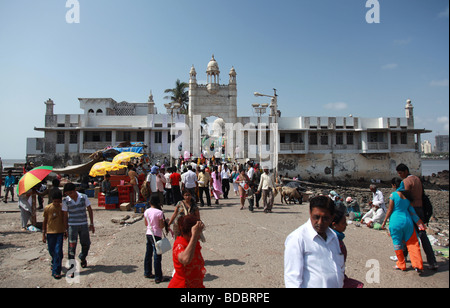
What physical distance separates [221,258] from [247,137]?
2659 centimetres

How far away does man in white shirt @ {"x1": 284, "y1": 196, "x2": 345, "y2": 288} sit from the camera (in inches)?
88.0

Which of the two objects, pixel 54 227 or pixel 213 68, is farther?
pixel 213 68

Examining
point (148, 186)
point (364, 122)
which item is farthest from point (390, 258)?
point (364, 122)

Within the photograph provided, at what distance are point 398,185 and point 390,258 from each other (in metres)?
1.42

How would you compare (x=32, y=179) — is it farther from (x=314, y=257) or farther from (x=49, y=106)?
(x=49, y=106)

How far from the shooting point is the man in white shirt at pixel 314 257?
2.24 m

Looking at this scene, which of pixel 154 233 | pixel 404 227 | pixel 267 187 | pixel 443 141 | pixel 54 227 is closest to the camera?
pixel 154 233

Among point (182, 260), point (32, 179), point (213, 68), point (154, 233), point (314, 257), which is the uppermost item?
point (213, 68)

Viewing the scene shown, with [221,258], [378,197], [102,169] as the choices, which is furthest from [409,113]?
[221,258]

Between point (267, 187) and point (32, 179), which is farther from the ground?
point (32, 179)

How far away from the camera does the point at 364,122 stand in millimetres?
33719

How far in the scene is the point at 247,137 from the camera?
3177 centimetres
